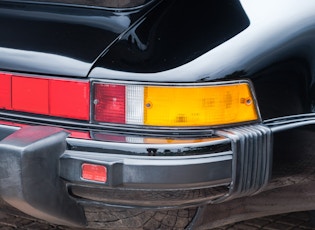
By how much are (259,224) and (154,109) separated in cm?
147

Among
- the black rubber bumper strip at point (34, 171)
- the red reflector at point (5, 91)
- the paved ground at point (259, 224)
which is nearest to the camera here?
the black rubber bumper strip at point (34, 171)

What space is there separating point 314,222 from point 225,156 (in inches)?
41.9

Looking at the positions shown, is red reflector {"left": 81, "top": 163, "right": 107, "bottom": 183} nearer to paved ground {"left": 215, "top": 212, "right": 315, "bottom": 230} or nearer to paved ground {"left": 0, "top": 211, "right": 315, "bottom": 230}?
paved ground {"left": 0, "top": 211, "right": 315, "bottom": 230}

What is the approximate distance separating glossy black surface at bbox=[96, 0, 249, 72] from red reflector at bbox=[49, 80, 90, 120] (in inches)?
4.3

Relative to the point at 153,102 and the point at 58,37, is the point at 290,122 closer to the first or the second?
the point at 153,102

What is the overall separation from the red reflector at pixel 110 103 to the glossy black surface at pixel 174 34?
74 mm

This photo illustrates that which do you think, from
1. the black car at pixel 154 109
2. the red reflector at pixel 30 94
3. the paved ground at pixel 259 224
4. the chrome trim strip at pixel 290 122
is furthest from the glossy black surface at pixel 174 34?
the paved ground at pixel 259 224

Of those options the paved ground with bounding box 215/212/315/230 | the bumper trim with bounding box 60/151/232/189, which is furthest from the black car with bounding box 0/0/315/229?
the paved ground with bounding box 215/212/315/230

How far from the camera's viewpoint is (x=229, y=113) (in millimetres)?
2092

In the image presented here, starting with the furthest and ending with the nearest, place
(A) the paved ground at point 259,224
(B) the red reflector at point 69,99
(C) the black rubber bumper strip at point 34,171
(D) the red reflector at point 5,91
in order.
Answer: (A) the paved ground at point 259,224 → (D) the red reflector at point 5,91 → (B) the red reflector at point 69,99 → (C) the black rubber bumper strip at point 34,171

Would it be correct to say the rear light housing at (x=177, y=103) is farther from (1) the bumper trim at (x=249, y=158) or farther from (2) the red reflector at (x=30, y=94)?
(2) the red reflector at (x=30, y=94)

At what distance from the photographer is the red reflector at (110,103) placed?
2096 mm

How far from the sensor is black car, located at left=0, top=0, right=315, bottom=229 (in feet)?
6.66

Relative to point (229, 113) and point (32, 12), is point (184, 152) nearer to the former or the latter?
point (229, 113)
